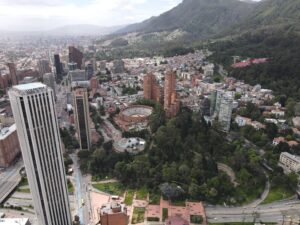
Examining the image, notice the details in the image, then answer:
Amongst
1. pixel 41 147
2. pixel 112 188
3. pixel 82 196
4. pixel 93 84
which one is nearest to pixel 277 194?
pixel 112 188

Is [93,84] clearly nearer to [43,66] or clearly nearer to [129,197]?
[43,66]

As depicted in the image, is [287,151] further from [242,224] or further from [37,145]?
[37,145]

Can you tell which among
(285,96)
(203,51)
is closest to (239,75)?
(285,96)

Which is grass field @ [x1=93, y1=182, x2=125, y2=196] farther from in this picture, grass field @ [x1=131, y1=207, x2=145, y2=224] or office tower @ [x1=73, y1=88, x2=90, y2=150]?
office tower @ [x1=73, y1=88, x2=90, y2=150]

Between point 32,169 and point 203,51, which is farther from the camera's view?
point 203,51

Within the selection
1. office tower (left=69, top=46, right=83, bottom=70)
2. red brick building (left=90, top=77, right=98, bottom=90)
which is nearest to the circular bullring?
red brick building (left=90, top=77, right=98, bottom=90)

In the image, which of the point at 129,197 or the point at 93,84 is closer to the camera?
the point at 129,197
